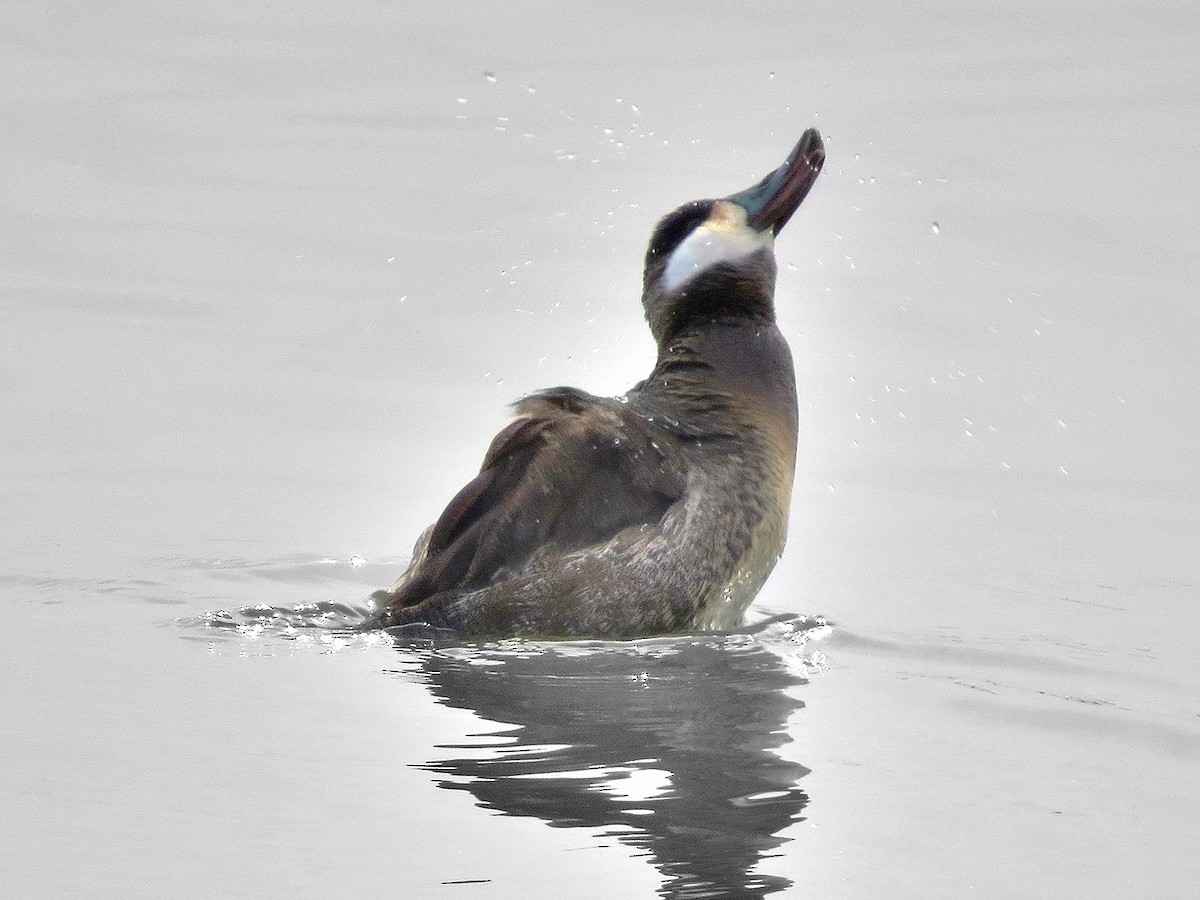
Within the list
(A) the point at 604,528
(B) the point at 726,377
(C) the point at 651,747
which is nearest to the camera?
(C) the point at 651,747

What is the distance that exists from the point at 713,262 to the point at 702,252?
0.17 ft

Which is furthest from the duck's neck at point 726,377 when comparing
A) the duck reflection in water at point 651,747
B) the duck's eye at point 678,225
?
the duck reflection in water at point 651,747

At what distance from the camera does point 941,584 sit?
23.7 ft

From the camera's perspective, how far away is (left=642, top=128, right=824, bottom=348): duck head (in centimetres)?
707

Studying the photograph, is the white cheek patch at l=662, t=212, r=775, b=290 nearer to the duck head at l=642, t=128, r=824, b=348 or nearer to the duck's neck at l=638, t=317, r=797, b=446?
the duck head at l=642, t=128, r=824, b=348

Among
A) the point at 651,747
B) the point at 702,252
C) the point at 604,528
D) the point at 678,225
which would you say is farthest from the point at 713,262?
the point at 651,747

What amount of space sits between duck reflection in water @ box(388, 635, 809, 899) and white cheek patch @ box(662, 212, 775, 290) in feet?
4.53

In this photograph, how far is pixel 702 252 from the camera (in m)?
7.10

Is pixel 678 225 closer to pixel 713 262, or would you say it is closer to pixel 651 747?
pixel 713 262

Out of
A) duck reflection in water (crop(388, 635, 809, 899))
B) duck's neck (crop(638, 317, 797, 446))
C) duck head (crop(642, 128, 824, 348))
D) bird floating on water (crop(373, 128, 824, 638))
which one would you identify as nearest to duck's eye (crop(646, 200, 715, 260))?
duck head (crop(642, 128, 824, 348))

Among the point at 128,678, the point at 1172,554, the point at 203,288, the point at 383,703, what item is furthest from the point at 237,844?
the point at 203,288

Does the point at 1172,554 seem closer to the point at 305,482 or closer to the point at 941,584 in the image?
the point at 941,584

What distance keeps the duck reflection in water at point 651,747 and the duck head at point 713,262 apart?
1282mm

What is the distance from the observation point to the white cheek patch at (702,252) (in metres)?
7.09
